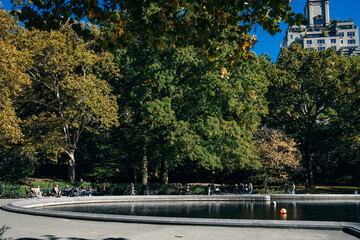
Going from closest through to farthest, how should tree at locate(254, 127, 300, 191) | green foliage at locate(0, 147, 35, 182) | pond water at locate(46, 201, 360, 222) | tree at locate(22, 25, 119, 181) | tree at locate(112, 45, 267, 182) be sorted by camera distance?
pond water at locate(46, 201, 360, 222)
tree at locate(112, 45, 267, 182)
tree at locate(22, 25, 119, 181)
green foliage at locate(0, 147, 35, 182)
tree at locate(254, 127, 300, 191)

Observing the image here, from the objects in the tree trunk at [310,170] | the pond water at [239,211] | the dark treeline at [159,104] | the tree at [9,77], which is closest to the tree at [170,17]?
the pond water at [239,211]

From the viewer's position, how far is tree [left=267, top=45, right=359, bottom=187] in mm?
45250

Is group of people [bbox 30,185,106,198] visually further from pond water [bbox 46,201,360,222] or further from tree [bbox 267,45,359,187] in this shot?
tree [bbox 267,45,359,187]

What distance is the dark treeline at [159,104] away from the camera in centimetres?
3247

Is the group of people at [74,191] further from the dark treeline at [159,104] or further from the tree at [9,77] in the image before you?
the tree at [9,77]

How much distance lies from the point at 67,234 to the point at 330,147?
4107 cm

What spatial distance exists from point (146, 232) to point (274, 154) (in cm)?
3231

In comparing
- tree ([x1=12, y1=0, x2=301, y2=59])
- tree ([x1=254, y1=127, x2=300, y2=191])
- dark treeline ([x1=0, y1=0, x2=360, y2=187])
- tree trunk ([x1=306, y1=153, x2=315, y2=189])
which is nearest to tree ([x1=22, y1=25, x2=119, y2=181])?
dark treeline ([x1=0, y1=0, x2=360, y2=187])

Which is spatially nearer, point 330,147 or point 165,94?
point 165,94

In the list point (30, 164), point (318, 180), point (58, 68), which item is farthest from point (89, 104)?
point (318, 180)

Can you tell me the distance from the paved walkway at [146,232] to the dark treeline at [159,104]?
16.0m

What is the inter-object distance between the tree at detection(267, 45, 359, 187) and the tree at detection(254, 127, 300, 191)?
360cm

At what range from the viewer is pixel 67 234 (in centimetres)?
1109

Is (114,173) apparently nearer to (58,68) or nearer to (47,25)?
(58,68)
